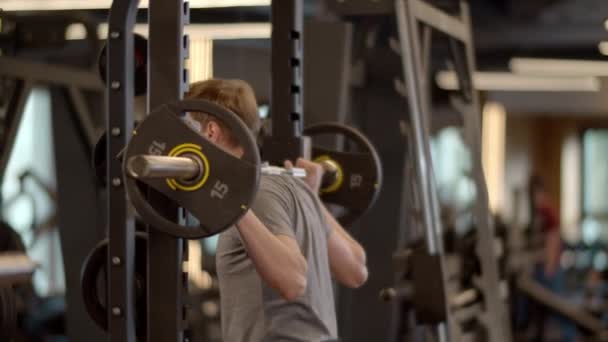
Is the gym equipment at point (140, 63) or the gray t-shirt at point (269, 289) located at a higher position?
the gym equipment at point (140, 63)

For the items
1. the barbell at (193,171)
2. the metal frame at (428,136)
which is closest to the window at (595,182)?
the metal frame at (428,136)

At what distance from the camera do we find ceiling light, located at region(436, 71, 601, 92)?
35.5 feet

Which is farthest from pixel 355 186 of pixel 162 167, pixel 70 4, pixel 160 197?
pixel 70 4

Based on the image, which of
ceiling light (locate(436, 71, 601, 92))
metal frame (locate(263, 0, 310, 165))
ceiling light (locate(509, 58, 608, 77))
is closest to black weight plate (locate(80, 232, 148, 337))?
metal frame (locate(263, 0, 310, 165))

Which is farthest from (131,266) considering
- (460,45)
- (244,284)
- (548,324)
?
(548,324)

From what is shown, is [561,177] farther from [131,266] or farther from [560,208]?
[131,266]

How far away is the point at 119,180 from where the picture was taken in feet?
6.72

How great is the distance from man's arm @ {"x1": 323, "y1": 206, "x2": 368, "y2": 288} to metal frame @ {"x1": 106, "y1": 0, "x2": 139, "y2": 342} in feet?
1.86

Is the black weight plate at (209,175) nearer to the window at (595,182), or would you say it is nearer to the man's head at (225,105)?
the man's head at (225,105)

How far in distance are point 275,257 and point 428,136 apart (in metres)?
1.63

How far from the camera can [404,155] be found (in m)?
5.25

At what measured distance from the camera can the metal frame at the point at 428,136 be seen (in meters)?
3.50

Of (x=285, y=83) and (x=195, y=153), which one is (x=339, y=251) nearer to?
(x=285, y=83)

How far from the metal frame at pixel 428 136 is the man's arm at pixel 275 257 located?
4.82 feet
